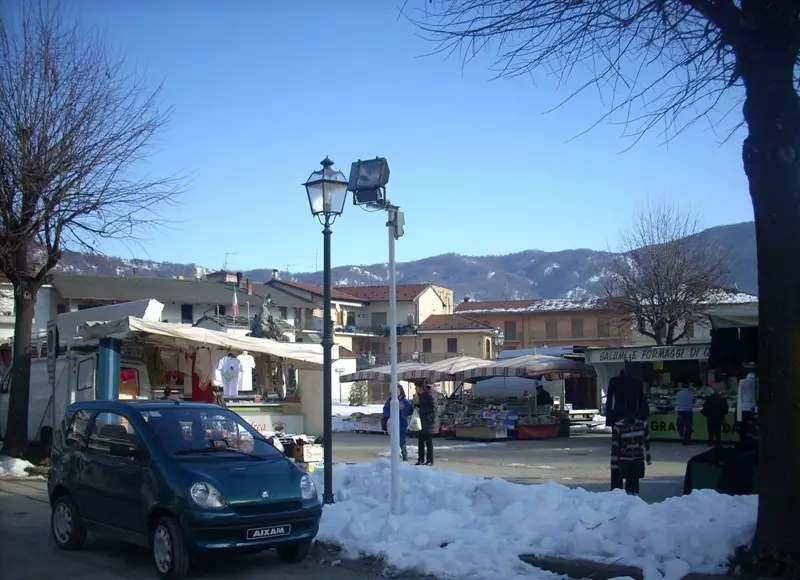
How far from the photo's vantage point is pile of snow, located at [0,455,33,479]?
54.5 feet

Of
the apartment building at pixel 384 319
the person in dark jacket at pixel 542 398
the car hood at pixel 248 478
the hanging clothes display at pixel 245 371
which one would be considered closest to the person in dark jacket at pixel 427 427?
the hanging clothes display at pixel 245 371

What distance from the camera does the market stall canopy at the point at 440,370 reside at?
31.5m

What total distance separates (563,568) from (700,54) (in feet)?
17.7

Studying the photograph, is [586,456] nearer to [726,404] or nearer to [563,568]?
[726,404]

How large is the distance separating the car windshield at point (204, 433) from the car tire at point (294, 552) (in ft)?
3.30

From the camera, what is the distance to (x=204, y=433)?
29.9 feet

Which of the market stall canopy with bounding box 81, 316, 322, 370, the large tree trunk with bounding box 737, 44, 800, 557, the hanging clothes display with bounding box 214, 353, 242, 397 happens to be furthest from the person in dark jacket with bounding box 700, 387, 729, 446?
the large tree trunk with bounding box 737, 44, 800, 557

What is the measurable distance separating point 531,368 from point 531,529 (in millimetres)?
20464

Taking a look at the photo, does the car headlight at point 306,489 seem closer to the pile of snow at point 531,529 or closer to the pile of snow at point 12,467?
the pile of snow at point 531,529

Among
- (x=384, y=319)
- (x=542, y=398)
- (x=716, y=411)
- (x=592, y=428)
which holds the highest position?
(x=384, y=319)

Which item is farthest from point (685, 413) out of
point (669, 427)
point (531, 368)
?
point (531, 368)

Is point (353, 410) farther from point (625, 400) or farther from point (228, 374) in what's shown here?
point (625, 400)

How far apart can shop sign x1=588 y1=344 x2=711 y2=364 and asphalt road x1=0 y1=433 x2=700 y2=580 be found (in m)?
2.77

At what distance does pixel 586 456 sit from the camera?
22.0 m
